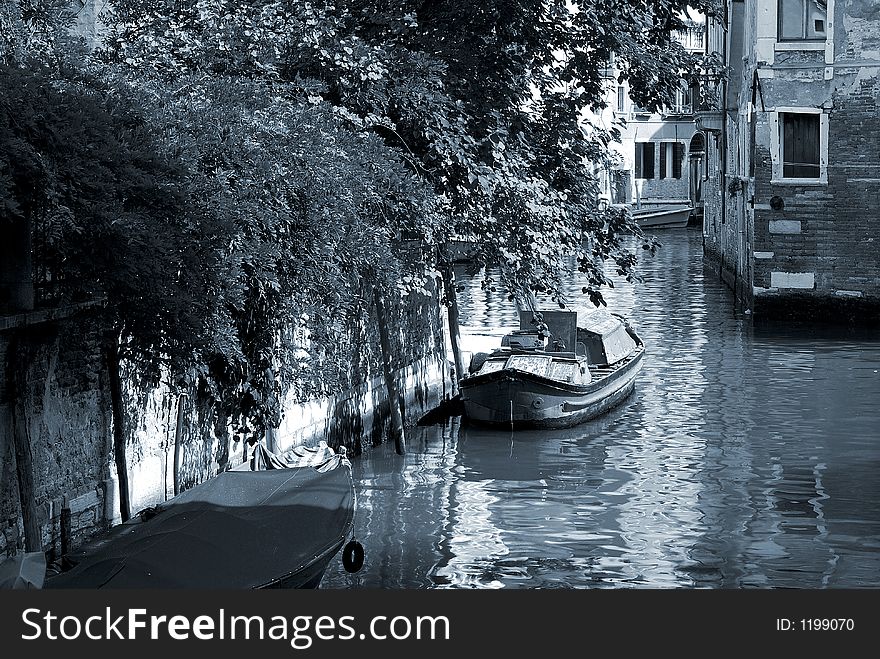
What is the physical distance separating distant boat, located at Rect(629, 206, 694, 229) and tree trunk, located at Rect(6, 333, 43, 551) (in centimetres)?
4394

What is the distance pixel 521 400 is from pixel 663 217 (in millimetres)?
37553

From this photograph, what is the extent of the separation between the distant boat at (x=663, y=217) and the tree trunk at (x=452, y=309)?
33934 millimetres

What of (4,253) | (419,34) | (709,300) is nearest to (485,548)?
(4,253)

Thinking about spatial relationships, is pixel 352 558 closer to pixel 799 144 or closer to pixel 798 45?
pixel 799 144

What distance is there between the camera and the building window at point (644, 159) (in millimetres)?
54969

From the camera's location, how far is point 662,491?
12812 mm

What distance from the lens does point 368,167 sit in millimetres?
11695

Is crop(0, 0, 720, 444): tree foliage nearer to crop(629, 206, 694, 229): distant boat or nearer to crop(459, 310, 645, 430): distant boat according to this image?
crop(459, 310, 645, 430): distant boat

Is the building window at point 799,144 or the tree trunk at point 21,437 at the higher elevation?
the building window at point 799,144

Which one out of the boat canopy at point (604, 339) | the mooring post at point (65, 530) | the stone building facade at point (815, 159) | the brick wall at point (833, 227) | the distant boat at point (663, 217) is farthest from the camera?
the distant boat at point (663, 217)


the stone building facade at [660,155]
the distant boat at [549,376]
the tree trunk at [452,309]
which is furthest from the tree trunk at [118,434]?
the stone building facade at [660,155]

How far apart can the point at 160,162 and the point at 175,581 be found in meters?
2.76

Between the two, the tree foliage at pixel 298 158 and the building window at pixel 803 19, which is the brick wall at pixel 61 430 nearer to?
the tree foliage at pixel 298 158

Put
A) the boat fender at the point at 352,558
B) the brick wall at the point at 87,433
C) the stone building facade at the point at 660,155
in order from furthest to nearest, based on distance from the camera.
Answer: the stone building facade at the point at 660,155 → the boat fender at the point at 352,558 → the brick wall at the point at 87,433
